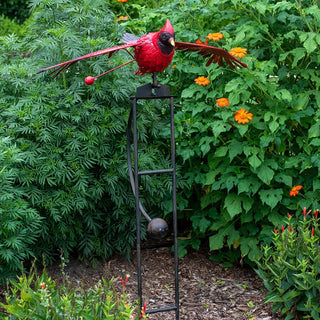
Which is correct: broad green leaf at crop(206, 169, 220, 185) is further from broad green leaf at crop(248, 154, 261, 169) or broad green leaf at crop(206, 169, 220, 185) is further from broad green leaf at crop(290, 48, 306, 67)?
broad green leaf at crop(290, 48, 306, 67)

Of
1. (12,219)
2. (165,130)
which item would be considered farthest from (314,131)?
(12,219)

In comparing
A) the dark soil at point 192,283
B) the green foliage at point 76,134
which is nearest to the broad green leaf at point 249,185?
the green foliage at point 76,134

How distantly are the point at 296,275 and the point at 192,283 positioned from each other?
0.93m

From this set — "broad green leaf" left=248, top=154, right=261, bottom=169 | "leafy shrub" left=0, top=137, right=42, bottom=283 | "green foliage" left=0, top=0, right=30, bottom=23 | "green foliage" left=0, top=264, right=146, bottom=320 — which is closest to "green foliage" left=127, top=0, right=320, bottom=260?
"broad green leaf" left=248, top=154, right=261, bottom=169

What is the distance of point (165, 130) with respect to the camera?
3.59 metres

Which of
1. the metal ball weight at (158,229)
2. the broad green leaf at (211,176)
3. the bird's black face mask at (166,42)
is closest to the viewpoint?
the bird's black face mask at (166,42)

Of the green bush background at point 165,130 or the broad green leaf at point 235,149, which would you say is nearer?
the green bush background at point 165,130

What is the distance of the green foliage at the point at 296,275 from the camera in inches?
114

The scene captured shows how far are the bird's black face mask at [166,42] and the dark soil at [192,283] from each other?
139 cm

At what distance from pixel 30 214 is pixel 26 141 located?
512 mm

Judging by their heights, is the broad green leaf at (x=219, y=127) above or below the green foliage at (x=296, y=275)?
above

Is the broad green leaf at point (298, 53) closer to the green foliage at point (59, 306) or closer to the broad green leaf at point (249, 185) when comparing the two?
the broad green leaf at point (249, 185)

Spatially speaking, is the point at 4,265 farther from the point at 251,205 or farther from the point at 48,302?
the point at 251,205

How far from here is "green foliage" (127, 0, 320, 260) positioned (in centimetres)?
338
